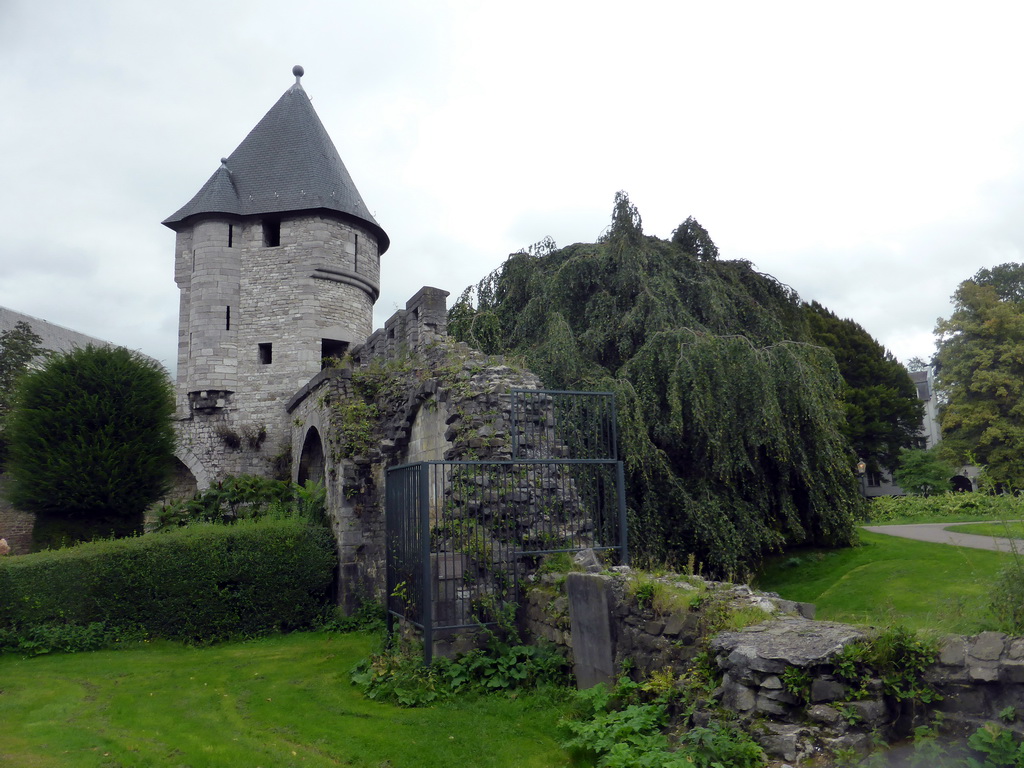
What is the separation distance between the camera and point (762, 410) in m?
10.5

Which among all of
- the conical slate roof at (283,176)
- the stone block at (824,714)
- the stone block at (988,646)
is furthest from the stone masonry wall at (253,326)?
the stone block at (988,646)

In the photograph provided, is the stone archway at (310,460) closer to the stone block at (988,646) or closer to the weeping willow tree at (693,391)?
the weeping willow tree at (693,391)

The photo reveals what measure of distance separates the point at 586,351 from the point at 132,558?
7.25 meters

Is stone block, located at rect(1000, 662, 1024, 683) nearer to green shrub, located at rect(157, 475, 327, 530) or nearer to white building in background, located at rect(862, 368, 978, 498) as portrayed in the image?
green shrub, located at rect(157, 475, 327, 530)

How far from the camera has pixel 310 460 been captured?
1598 centimetres

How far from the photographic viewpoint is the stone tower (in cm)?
1833

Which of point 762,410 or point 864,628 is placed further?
point 762,410

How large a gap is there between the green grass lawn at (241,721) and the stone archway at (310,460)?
727 cm

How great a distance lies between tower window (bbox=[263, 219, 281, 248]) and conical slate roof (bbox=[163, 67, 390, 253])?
453mm

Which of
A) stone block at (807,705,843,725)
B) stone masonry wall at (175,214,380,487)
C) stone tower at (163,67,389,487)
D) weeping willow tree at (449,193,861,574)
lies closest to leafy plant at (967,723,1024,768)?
stone block at (807,705,843,725)

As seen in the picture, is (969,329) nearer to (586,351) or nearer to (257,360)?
(586,351)

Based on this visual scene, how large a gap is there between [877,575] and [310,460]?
1094cm

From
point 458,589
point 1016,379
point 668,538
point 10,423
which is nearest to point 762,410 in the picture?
point 668,538

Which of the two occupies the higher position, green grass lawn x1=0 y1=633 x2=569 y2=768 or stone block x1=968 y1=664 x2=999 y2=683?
stone block x1=968 y1=664 x2=999 y2=683
